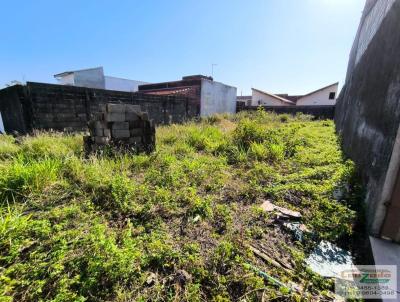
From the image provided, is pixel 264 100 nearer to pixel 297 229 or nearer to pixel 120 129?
pixel 120 129

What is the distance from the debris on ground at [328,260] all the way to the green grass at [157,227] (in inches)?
3.5

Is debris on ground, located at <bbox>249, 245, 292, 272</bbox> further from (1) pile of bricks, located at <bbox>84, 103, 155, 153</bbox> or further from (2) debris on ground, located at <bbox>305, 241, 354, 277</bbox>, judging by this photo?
(1) pile of bricks, located at <bbox>84, 103, 155, 153</bbox>

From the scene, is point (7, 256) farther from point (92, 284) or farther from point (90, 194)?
point (90, 194)

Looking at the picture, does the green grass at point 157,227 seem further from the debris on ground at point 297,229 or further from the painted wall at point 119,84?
the painted wall at point 119,84

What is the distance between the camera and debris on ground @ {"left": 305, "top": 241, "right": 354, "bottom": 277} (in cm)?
169

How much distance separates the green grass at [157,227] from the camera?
1498mm

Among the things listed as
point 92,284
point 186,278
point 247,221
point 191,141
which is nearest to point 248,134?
point 191,141

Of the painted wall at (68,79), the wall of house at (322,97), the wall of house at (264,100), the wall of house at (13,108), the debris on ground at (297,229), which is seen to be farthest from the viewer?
the wall of house at (264,100)

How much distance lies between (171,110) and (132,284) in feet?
38.0

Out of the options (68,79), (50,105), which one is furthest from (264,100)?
(50,105)

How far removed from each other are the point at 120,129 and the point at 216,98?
45.7 ft

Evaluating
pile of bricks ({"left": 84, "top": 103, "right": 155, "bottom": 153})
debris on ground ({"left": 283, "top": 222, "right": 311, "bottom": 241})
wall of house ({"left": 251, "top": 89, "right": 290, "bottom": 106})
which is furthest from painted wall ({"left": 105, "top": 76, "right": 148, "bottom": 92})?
debris on ground ({"left": 283, "top": 222, "right": 311, "bottom": 241})

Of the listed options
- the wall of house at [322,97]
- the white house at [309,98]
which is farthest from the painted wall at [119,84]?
the wall of house at [322,97]

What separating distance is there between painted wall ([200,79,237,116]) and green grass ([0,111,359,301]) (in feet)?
41.4
